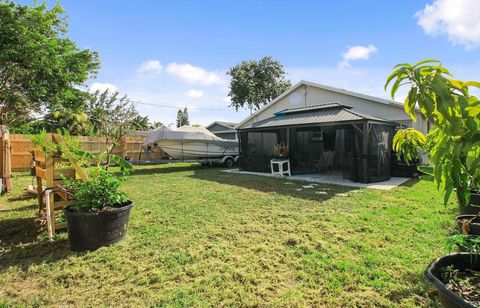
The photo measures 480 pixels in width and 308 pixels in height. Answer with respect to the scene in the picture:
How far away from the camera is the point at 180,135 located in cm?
1485

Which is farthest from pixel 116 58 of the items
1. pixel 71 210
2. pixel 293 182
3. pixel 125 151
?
pixel 71 210

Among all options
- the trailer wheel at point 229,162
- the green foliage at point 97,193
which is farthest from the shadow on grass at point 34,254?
the trailer wheel at point 229,162

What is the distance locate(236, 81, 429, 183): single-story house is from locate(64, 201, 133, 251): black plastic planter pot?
26.9ft

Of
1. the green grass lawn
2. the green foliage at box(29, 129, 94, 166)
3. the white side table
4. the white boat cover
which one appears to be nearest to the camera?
the green grass lawn

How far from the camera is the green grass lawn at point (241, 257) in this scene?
2.67 m

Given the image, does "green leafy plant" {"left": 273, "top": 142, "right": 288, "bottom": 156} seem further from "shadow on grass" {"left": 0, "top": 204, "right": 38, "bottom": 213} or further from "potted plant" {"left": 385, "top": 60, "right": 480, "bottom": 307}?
"potted plant" {"left": 385, "top": 60, "right": 480, "bottom": 307}

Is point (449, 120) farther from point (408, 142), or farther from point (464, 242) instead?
point (408, 142)

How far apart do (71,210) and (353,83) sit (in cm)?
1606

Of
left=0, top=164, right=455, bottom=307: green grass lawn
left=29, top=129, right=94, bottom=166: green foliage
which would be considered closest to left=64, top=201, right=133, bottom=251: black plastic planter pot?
left=0, top=164, right=455, bottom=307: green grass lawn

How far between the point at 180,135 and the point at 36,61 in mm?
7377

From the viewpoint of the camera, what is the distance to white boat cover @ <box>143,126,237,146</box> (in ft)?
47.6

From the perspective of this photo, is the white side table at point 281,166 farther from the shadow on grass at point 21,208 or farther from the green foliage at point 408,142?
the green foliage at point 408,142

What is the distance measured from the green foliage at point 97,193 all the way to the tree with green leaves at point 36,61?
11.5m

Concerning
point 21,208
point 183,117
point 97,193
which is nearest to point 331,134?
point 97,193
